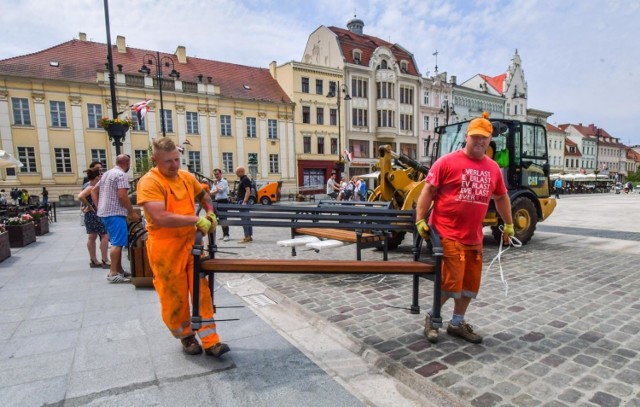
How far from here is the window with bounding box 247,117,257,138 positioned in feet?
113

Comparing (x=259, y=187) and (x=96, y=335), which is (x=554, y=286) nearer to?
(x=96, y=335)

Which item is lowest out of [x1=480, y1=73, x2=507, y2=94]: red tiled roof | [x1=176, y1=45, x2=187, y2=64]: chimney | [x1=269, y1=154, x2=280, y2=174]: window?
[x1=269, y1=154, x2=280, y2=174]: window

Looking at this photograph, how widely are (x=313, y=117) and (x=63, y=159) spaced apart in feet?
72.1

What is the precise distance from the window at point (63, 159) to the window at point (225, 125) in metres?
11.8

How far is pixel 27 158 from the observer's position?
26.3 metres

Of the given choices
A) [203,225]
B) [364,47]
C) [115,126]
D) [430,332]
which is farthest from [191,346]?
[364,47]

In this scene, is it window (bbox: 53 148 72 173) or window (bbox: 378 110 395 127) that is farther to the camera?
window (bbox: 378 110 395 127)

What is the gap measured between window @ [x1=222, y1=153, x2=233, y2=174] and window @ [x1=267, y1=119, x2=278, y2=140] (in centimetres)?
452

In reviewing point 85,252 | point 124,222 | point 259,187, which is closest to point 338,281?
point 124,222

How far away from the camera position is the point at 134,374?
8.87 ft

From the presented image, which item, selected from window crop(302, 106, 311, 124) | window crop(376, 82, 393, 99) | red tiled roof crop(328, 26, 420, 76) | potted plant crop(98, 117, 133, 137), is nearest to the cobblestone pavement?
potted plant crop(98, 117, 133, 137)

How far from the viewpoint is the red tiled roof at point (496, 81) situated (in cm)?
5681

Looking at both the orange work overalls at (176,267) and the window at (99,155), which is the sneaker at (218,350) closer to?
the orange work overalls at (176,267)

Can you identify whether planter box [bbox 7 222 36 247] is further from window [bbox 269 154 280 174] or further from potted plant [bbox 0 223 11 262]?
window [bbox 269 154 280 174]
